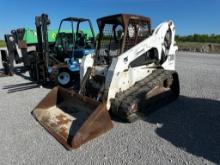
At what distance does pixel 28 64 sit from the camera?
9.14m

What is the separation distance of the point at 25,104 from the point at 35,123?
4.60ft

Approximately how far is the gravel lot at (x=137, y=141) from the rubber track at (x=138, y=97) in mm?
219

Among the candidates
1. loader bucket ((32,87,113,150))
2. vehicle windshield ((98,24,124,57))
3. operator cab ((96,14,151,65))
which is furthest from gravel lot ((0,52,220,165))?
vehicle windshield ((98,24,124,57))

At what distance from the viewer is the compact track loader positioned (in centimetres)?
386

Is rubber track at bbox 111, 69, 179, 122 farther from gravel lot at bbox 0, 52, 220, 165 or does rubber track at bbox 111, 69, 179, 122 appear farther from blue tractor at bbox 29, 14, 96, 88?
blue tractor at bbox 29, 14, 96, 88

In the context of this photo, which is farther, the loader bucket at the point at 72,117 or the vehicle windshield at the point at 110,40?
the vehicle windshield at the point at 110,40

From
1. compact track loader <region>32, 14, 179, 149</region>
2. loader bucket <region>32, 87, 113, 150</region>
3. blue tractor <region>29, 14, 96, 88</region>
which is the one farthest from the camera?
blue tractor <region>29, 14, 96, 88</region>

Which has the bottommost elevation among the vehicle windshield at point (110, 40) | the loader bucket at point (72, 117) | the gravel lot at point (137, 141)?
the gravel lot at point (137, 141)

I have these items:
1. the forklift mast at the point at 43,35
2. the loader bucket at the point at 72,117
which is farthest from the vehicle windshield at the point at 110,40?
the forklift mast at the point at 43,35

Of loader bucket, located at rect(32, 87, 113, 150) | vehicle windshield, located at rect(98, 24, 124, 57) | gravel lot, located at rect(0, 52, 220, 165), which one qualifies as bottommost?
gravel lot, located at rect(0, 52, 220, 165)

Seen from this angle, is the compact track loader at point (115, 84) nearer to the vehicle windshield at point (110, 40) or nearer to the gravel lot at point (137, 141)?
the vehicle windshield at point (110, 40)

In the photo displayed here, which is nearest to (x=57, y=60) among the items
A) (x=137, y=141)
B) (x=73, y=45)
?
(x=73, y=45)

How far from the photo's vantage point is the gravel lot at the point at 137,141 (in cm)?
312

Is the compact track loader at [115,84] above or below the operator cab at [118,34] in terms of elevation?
below
